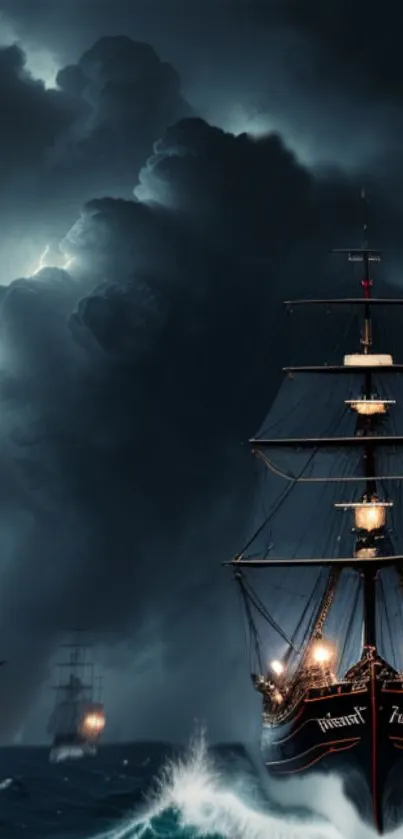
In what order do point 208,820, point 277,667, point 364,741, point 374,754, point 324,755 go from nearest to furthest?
point 374,754 < point 364,741 < point 324,755 < point 208,820 < point 277,667

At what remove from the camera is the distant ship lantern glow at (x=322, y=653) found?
70.8 m

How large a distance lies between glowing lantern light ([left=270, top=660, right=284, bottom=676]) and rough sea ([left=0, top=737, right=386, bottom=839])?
18.9 ft

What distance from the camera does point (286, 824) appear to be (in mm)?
65438

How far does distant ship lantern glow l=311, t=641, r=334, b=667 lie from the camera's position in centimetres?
7084

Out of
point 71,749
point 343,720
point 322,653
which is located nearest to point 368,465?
point 322,653

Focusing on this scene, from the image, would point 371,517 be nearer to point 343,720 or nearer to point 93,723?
point 343,720

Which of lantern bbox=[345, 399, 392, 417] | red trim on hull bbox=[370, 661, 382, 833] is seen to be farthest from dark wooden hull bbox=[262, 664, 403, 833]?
lantern bbox=[345, 399, 392, 417]

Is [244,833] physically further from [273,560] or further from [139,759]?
[139,759]

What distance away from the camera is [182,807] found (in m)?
72.8

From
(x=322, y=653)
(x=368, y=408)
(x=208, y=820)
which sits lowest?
(x=208, y=820)

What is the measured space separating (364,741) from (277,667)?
17.4 m

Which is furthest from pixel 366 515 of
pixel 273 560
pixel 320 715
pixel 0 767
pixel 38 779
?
pixel 0 767

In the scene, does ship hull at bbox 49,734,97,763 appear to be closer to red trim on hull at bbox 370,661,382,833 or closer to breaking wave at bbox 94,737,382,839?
breaking wave at bbox 94,737,382,839

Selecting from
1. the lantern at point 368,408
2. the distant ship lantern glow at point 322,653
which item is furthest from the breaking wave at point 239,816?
the lantern at point 368,408
